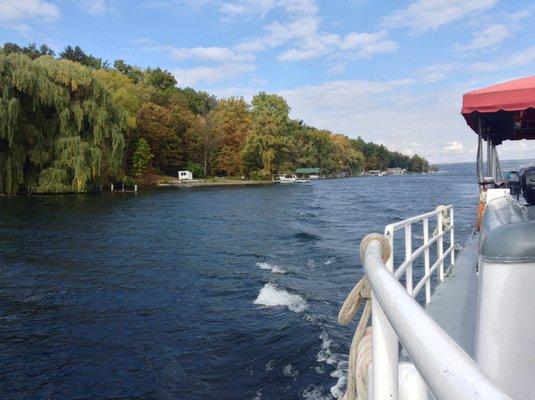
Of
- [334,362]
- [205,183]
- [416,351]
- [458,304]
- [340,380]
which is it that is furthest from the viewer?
[205,183]

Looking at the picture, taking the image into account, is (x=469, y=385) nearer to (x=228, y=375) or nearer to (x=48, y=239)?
(x=228, y=375)

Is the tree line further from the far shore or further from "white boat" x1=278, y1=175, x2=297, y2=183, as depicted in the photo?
the far shore

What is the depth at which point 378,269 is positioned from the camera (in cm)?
153

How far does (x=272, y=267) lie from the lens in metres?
12.3

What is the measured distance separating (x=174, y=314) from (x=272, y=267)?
4.13 metres

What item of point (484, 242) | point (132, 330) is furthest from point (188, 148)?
point (484, 242)

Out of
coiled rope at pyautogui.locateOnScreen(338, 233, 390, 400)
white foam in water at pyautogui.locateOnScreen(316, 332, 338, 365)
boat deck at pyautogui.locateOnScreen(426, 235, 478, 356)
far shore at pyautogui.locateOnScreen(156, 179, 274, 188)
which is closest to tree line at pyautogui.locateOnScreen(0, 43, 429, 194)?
far shore at pyautogui.locateOnScreen(156, 179, 274, 188)

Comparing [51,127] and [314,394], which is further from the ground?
[51,127]

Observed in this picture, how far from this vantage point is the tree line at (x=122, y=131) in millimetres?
34719

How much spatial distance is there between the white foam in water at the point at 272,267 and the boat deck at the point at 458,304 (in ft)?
18.1

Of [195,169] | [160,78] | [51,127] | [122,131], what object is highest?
[160,78]

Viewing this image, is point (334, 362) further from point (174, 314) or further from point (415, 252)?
point (174, 314)

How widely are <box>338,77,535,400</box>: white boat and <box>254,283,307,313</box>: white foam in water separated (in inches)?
150

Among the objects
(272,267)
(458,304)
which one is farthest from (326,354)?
(272,267)
